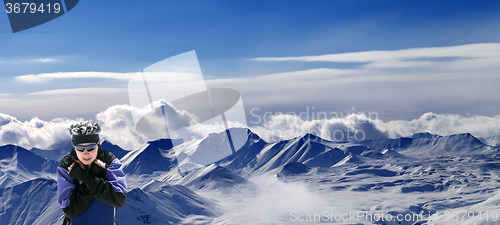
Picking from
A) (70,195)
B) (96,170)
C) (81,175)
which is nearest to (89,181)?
(81,175)

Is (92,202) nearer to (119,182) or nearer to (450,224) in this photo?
(119,182)

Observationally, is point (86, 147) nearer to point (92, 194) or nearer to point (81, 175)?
point (81, 175)

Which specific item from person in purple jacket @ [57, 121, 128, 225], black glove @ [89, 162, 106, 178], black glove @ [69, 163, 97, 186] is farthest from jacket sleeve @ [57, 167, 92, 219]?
black glove @ [89, 162, 106, 178]

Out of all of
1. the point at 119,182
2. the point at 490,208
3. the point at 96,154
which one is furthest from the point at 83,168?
the point at 490,208

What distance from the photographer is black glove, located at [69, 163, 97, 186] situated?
838 centimetres

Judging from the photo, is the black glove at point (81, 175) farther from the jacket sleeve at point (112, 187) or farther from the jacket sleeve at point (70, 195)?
the jacket sleeve at point (70, 195)

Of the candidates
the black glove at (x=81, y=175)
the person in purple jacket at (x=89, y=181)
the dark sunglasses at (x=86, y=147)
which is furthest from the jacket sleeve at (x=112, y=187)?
the dark sunglasses at (x=86, y=147)

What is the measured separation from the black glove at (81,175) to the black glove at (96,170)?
391mm

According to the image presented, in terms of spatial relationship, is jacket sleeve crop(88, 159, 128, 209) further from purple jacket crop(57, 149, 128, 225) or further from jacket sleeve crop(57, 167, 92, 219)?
jacket sleeve crop(57, 167, 92, 219)

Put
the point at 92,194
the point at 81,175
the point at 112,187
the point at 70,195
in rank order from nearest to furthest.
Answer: the point at 81,175, the point at 92,194, the point at 112,187, the point at 70,195

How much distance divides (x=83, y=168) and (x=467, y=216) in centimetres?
22216

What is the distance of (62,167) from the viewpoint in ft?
28.7

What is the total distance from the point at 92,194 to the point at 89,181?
1.16ft

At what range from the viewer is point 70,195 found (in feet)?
28.6
